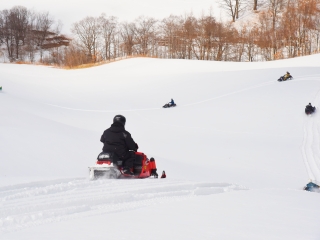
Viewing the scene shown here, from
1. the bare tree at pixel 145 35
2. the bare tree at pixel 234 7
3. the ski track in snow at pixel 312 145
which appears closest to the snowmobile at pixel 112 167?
the ski track in snow at pixel 312 145

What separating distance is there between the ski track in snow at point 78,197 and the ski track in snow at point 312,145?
5.43 metres

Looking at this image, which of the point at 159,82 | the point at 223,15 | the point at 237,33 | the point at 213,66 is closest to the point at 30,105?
the point at 159,82

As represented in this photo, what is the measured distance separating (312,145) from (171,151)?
5.60 meters

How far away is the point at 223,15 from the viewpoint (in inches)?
1848

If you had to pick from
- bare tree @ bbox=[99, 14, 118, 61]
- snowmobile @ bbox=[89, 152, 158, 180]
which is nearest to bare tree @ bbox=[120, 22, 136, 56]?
bare tree @ bbox=[99, 14, 118, 61]

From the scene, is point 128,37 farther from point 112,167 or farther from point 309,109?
point 112,167

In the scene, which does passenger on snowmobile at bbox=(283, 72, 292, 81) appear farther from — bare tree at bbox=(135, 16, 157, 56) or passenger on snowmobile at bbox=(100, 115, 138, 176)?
bare tree at bbox=(135, 16, 157, 56)

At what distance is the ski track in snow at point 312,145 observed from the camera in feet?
32.1

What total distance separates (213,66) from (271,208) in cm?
2457

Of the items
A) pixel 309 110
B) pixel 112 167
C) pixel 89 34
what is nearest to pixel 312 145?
pixel 309 110

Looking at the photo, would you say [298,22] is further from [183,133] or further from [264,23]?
[183,133]

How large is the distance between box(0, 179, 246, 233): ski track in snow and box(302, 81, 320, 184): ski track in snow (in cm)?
543

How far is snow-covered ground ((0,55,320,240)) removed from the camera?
2.99 m

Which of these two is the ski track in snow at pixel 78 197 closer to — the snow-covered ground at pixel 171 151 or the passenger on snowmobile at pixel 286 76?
the snow-covered ground at pixel 171 151
